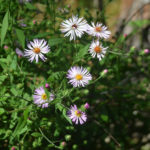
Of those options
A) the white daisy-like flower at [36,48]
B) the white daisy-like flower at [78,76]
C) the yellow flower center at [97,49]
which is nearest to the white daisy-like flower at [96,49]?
the yellow flower center at [97,49]

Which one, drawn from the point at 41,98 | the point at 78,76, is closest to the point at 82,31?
the point at 78,76

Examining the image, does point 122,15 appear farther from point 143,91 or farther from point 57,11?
point 57,11

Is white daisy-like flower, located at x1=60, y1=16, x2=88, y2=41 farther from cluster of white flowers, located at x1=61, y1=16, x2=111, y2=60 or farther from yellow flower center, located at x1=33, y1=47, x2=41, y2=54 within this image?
yellow flower center, located at x1=33, y1=47, x2=41, y2=54

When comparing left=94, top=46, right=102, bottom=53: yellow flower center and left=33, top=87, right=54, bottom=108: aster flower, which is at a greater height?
left=94, top=46, right=102, bottom=53: yellow flower center

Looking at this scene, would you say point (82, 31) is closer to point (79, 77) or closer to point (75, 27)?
point (75, 27)

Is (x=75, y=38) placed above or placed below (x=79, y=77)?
above

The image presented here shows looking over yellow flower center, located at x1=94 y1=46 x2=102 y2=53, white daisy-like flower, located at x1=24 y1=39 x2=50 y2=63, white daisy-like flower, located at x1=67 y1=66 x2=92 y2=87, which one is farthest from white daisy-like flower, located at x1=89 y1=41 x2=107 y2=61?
white daisy-like flower, located at x1=24 y1=39 x2=50 y2=63

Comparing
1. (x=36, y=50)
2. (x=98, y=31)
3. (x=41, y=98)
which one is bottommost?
(x=41, y=98)

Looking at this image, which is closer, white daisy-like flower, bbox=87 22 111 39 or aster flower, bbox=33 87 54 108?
aster flower, bbox=33 87 54 108

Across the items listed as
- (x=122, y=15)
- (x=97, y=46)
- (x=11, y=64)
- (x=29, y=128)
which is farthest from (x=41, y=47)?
(x=122, y=15)
